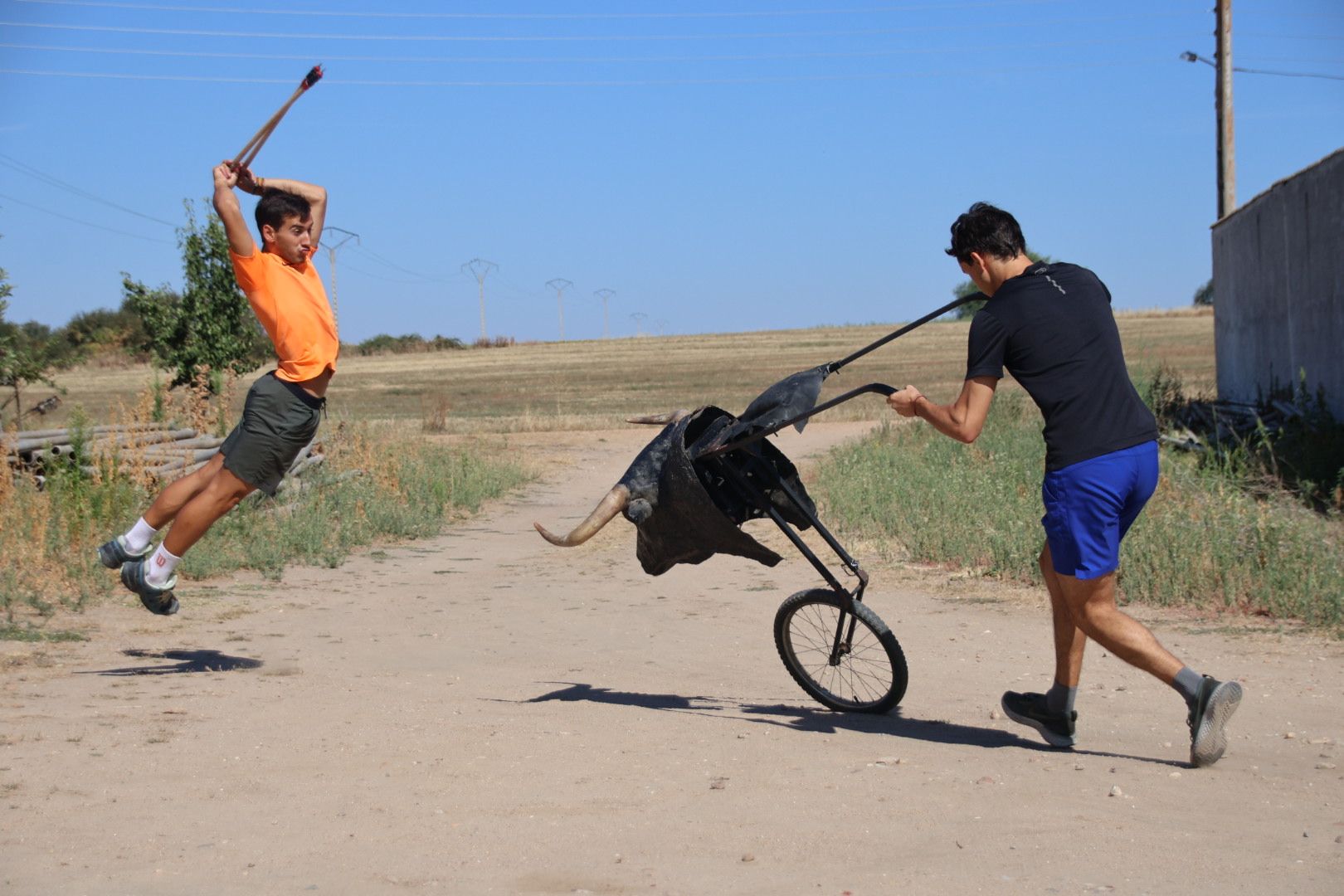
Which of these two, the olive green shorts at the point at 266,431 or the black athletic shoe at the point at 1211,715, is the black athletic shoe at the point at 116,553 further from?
the black athletic shoe at the point at 1211,715

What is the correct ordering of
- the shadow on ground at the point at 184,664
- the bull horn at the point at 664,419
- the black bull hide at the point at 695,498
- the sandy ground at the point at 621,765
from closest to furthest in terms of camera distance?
the sandy ground at the point at 621,765
the black bull hide at the point at 695,498
the bull horn at the point at 664,419
the shadow on ground at the point at 184,664

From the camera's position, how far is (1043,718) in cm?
570

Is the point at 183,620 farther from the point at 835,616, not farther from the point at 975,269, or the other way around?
the point at 975,269

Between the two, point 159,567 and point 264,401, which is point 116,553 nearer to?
point 159,567

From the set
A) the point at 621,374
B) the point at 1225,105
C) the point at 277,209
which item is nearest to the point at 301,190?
the point at 277,209

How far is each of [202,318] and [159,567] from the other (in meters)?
19.6

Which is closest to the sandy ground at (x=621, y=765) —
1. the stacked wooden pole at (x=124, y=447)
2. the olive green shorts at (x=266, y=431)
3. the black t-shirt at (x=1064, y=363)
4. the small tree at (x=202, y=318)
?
the olive green shorts at (x=266, y=431)

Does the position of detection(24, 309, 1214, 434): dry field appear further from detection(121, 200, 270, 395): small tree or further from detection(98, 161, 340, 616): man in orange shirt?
detection(98, 161, 340, 616): man in orange shirt

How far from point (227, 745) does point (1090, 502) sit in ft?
12.2

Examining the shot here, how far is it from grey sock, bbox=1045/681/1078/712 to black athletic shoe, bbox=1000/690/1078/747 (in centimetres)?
2

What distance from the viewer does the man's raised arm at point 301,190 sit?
7.14 metres

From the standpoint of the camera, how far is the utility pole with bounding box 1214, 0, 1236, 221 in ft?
84.5

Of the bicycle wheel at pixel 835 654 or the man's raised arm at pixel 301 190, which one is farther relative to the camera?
the man's raised arm at pixel 301 190

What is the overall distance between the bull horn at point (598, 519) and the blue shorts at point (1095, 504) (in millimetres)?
2030
